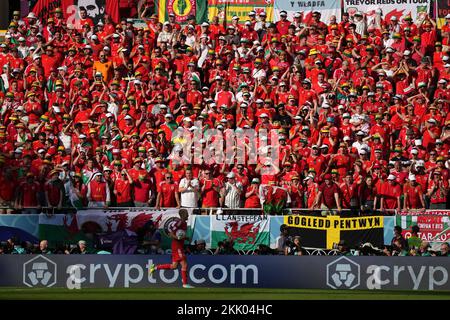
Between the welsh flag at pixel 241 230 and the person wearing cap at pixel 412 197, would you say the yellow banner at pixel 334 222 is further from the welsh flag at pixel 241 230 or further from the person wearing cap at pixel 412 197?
the person wearing cap at pixel 412 197

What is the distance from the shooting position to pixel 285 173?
967 inches

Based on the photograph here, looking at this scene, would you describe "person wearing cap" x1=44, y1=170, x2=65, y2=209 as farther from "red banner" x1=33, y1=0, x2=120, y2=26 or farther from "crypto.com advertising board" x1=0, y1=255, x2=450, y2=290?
Result: "red banner" x1=33, y1=0, x2=120, y2=26

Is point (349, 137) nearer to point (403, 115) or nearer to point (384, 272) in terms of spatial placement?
point (403, 115)

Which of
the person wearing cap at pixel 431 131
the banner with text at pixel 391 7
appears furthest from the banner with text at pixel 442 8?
the person wearing cap at pixel 431 131

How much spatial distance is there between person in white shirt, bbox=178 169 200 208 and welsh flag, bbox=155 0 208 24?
7.82m

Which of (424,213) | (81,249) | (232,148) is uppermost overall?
(232,148)

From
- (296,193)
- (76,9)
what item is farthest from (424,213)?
(76,9)

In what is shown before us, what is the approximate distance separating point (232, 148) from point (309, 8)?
6.67 m

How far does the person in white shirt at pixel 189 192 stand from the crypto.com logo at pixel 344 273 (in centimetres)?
378

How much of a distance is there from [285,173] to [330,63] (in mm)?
Answer: 4300

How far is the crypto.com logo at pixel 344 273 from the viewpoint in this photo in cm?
2180

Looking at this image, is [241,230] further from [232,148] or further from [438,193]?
[438,193]

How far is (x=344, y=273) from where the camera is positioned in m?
21.8
